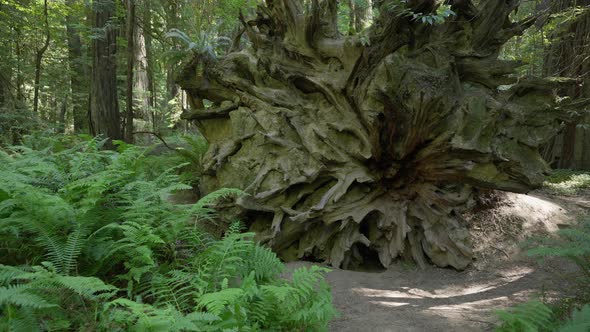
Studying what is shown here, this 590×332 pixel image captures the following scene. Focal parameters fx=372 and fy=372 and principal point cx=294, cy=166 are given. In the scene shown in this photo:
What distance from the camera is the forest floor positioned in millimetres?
4316

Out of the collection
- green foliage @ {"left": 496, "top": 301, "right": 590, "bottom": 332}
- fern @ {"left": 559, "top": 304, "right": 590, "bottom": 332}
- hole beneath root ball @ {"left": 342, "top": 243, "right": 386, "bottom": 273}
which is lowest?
hole beneath root ball @ {"left": 342, "top": 243, "right": 386, "bottom": 273}

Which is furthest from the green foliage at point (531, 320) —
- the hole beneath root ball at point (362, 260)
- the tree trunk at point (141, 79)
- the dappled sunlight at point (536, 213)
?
the tree trunk at point (141, 79)

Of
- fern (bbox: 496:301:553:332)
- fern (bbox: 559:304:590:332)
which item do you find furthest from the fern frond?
fern (bbox: 496:301:553:332)

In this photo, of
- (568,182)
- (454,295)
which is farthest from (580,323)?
(568,182)

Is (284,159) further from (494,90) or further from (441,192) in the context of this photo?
(494,90)

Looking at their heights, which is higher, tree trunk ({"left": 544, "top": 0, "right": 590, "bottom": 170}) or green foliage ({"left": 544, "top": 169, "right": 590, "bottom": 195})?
tree trunk ({"left": 544, "top": 0, "right": 590, "bottom": 170})

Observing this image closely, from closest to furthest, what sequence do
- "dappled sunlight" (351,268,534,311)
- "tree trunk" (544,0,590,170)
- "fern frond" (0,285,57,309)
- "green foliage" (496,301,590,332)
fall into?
"fern frond" (0,285,57,309) < "green foliage" (496,301,590,332) < "dappled sunlight" (351,268,534,311) < "tree trunk" (544,0,590,170)

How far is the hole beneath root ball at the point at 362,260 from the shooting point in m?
6.54

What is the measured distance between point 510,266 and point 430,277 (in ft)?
4.80

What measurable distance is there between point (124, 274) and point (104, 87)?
22.6 feet

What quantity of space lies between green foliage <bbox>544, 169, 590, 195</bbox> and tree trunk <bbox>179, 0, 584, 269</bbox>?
4065mm

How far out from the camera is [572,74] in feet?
32.7

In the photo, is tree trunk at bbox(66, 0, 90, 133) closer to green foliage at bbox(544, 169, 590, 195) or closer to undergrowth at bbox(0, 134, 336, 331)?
undergrowth at bbox(0, 134, 336, 331)

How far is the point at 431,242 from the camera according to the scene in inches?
255
